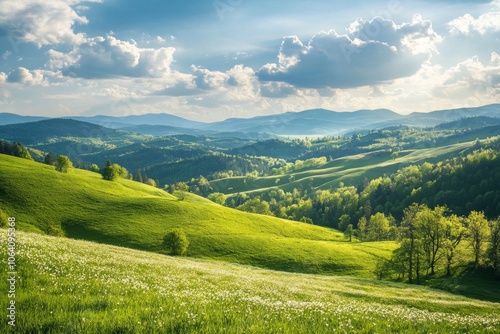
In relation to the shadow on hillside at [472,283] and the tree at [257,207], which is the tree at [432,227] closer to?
the shadow on hillside at [472,283]

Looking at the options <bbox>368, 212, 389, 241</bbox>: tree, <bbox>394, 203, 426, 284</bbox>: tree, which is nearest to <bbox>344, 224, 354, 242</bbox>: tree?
<bbox>368, 212, 389, 241</bbox>: tree

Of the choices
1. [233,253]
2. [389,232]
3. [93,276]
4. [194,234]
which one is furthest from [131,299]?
[389,232]

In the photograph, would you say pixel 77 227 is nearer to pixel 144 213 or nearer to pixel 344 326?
pixel 144 213

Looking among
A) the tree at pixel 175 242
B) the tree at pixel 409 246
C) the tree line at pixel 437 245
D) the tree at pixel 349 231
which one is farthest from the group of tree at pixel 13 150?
the tree line at pixel 437 245

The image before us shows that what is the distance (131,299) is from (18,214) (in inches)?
3903

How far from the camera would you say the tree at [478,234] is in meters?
79.1

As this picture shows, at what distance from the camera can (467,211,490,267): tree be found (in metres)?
79.1

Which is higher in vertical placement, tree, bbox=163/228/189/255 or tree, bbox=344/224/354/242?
tree, bbox=163/228/189/255

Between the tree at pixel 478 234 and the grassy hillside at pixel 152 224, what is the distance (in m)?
24.5

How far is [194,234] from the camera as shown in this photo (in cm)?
9762

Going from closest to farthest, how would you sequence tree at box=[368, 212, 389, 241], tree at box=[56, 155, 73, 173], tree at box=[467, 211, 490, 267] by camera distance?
1. tree at box=[467, 211, 490, 267]
2. tree at box=[56, 155, 73, 173]
3. tree at box=[368, 212, 389, 241]

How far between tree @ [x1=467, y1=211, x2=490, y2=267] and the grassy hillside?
966 inches

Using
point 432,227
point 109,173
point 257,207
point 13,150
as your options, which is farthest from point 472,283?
point 13,150

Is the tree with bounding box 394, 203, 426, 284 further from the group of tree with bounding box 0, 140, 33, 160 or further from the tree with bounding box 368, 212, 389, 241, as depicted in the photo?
the group of tree with bounding box 0, 140, 33, 160
